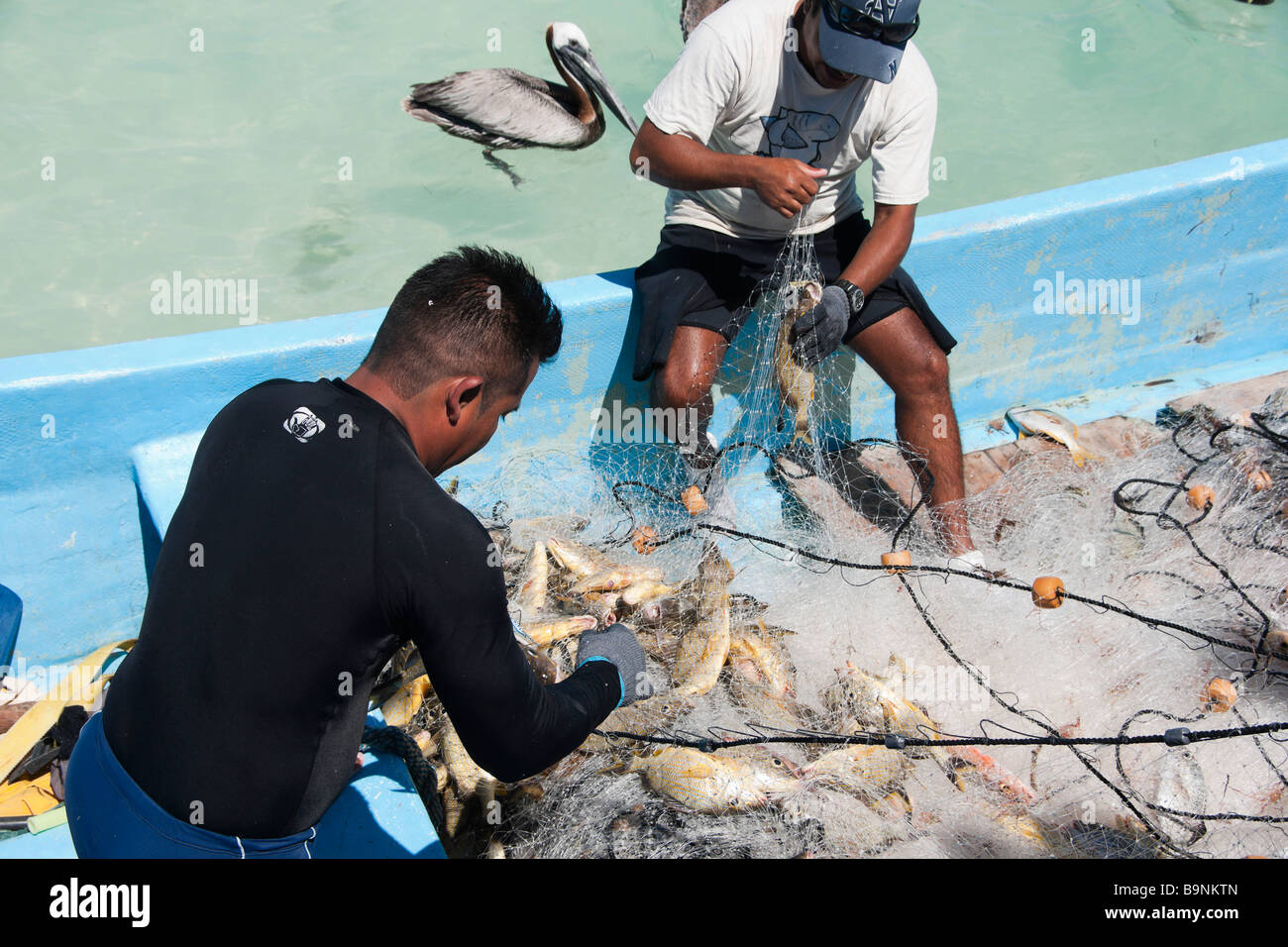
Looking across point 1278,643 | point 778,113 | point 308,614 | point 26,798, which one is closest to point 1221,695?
point 1278,643

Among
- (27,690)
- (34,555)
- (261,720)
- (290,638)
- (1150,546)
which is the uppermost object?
(290,638)

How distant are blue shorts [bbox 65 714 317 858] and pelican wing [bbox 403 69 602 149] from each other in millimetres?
5457

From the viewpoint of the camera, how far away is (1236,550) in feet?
11.6

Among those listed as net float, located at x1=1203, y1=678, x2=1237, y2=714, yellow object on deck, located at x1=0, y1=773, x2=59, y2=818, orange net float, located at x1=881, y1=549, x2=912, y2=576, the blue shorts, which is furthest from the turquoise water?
the blue shorts

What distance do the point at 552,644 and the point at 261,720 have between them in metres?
1.40

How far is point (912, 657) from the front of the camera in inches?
126

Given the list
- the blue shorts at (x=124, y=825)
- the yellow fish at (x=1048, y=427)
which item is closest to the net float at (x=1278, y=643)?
the yellow fish at (x=1048, y=427)

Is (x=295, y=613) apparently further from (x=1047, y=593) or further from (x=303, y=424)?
(x=1047, y=593)

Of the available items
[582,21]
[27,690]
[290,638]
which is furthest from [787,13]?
[582,21]

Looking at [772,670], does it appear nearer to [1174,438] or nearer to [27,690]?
[1174,438]

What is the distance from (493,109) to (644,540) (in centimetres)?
413

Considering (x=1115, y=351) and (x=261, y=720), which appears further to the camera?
(x=1115, y=351)

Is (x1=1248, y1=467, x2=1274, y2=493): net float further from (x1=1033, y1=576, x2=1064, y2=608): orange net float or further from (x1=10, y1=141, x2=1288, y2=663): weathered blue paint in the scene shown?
(x1=1033, y1=576, x2=1064, y2=608): orange net float

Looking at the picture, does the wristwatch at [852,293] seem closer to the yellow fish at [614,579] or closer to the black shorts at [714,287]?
the black shorts at [714,287]
